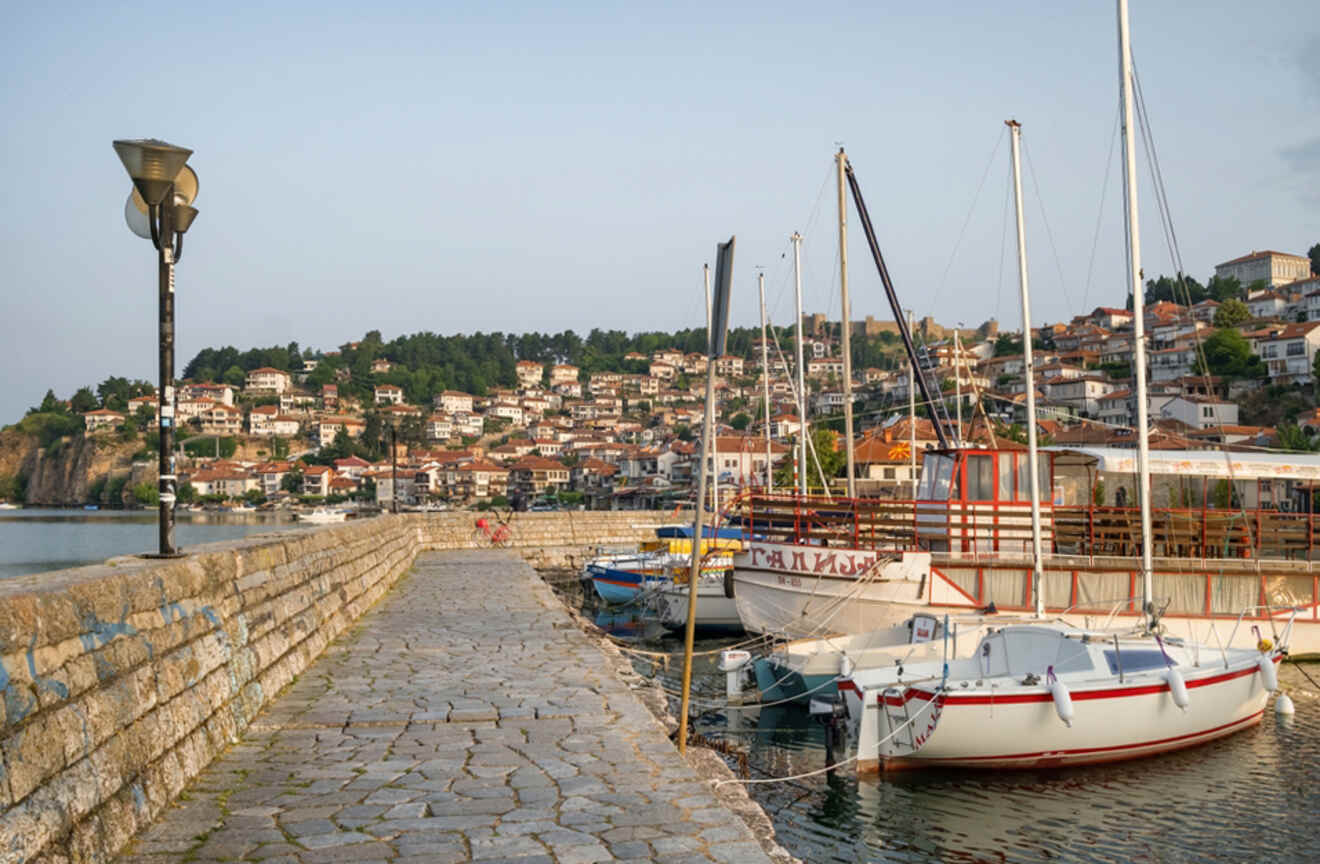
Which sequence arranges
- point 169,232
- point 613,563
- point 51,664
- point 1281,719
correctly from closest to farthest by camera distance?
point 51,664
point 169,232
point 1281,719
point 613,563

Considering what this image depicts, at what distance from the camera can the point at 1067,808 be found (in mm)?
11289

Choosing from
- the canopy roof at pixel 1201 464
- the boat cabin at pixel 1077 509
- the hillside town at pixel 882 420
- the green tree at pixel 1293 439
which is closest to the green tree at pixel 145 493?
the hillside town at pixel 882 420

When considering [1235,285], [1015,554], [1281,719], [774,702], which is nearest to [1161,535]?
[1015,554]

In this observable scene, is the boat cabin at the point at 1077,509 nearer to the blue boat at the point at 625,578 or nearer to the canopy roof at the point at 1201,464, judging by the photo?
the canopy roof at the point at 1201,464

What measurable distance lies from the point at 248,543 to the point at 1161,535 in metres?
15.6

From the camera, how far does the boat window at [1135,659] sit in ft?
40.8

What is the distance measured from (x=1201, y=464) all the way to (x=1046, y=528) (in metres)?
2.69

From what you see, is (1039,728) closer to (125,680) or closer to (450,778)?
(450,778)

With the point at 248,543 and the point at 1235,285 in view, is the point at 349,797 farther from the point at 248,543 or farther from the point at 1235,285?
the point at 1235,285

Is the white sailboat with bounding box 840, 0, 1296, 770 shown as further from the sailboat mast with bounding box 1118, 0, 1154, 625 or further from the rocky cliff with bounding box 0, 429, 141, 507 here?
the rocky cliff with bounding box 0, 429, 141, 507

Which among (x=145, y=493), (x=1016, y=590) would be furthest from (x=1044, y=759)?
(x=145, y=493)

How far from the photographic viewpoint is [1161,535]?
19766 mm

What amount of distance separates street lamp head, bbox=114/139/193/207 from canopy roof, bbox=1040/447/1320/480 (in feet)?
48.1

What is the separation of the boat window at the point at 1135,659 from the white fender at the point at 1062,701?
3.11 ft
